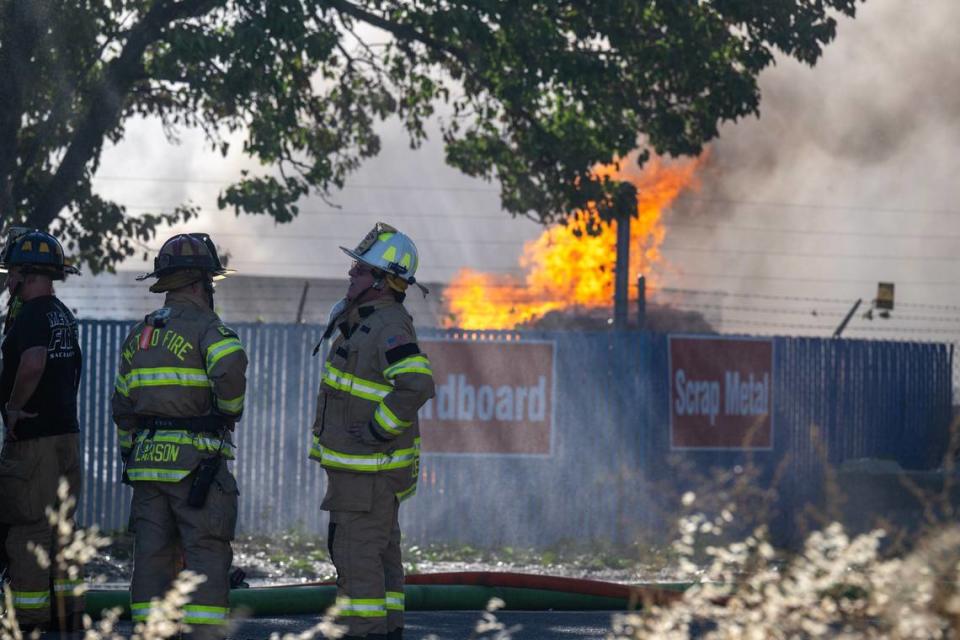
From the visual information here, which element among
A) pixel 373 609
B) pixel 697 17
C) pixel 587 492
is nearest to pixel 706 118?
pixel 697 17

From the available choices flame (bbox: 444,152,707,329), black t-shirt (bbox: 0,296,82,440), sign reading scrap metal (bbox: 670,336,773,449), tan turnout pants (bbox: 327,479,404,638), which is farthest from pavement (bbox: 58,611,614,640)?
flame (bbox: 444,152,707,329)

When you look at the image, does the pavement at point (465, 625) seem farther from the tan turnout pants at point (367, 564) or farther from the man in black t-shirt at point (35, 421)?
the tan turnout pants at point (367, 564)

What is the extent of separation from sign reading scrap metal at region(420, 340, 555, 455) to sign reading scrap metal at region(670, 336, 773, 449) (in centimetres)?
135

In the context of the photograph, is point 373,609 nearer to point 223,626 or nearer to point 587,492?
point 223,626

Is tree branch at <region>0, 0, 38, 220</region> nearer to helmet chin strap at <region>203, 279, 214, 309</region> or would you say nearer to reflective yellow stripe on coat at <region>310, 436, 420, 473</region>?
helmet chin strap at <region>203, 279, 214, 309</region>

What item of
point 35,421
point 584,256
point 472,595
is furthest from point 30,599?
point 584,256

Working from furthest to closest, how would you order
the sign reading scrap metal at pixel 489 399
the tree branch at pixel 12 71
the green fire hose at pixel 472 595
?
1. the sign reading scrap metal at pixel 489 399
2. the tree branch at pixel 12 71
3. the green fire hose at pixel 472 595

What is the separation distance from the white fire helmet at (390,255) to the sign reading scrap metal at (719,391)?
7.11m

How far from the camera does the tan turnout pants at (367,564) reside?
6.05 meters

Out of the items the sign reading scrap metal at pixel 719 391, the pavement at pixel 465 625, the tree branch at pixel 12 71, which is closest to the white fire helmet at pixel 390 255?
the pavement at pixel 465 625

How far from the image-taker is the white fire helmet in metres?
6.42

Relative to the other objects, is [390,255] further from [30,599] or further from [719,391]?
[719,391]

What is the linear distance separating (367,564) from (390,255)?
1.39 meters

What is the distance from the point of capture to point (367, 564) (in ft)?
20.0
